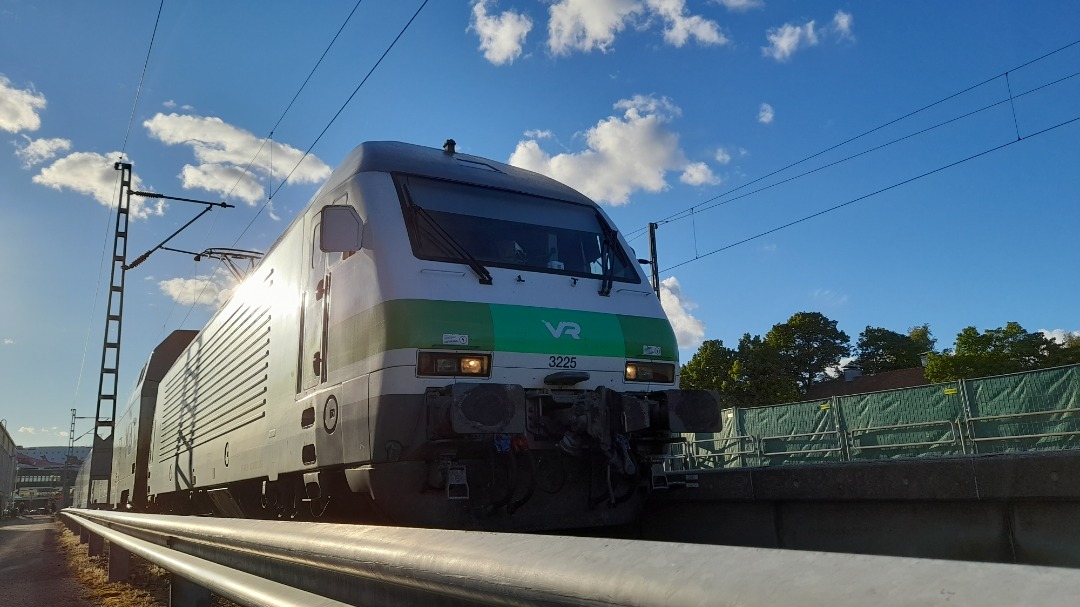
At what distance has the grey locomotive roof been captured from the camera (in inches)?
230

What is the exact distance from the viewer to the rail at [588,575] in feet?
2.60

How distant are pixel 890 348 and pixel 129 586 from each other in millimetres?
74689

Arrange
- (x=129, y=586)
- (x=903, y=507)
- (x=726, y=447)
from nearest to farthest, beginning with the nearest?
(x=903, y=507)
(x=129, y=586)
(x=726, y=447)

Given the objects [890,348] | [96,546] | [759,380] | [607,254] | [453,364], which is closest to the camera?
[453,364]

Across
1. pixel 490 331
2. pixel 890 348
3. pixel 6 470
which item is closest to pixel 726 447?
pixel 490 331

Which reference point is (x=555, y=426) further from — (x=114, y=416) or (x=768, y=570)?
(x=114, y=416)

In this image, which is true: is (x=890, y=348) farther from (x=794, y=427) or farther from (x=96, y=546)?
(x=96, y=546)

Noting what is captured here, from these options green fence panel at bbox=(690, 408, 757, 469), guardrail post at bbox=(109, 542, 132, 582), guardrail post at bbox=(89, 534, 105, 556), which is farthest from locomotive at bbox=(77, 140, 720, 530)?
green fence panel at bbox=(690, 408, 757, 469)

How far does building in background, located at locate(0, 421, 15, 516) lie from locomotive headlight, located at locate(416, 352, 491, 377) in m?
63.5

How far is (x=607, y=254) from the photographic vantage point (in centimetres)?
628

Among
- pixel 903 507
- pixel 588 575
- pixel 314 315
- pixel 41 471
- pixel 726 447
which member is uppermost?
pixel 41 471

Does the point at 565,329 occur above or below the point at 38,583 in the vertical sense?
above

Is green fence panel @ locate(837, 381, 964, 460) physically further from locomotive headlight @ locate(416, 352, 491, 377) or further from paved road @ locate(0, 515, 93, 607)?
Answer: paved road @ locate(0, 515, 93, 607)

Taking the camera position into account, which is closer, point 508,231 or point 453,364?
point 453,364
